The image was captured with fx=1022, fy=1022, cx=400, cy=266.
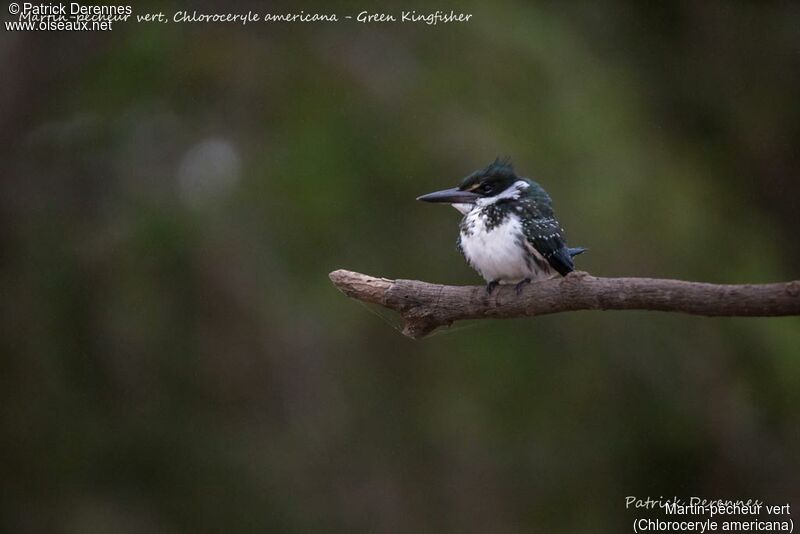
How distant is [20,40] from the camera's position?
182 inches

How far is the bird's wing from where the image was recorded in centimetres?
281

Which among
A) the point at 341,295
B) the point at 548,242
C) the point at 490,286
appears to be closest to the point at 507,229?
the point at 548,242

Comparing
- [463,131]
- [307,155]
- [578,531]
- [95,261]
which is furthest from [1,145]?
[578,531]

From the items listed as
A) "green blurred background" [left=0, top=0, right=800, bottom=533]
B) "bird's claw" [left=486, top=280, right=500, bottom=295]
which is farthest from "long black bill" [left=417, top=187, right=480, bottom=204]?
"green blurred background" [left=0, top=0, right=800, bottom=533]

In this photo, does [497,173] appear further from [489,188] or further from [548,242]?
[548,242]

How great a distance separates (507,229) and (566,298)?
0.58 meters

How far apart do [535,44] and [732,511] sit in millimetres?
2079

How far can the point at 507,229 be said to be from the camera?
9.34 ft

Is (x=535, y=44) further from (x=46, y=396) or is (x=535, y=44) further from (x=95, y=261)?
(x=46, y=396)

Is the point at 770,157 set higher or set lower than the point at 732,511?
higher

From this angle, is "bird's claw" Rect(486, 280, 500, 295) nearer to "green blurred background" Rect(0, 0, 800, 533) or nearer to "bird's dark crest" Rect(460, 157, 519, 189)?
"bird's dark crest" Rect(460, 157, 519, 189)

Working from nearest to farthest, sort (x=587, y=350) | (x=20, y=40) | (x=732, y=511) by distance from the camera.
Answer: (x=732, y=511)
(x=587, y=350)
(x=20, y=40)

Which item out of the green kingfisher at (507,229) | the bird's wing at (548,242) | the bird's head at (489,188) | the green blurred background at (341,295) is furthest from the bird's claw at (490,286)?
the green blurred background at (341,295)

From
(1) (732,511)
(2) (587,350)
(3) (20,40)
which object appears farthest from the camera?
(3) (20,40)
